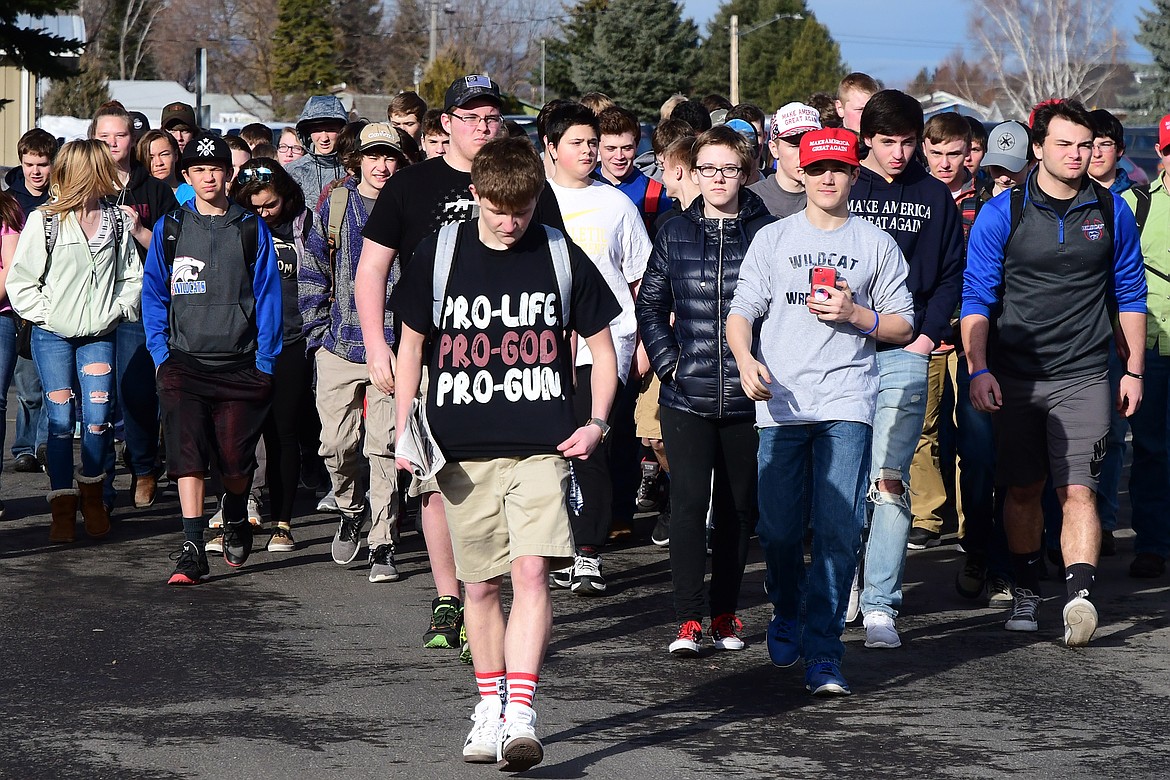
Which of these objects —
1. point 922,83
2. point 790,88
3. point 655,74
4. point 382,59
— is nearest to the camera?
point 655,74

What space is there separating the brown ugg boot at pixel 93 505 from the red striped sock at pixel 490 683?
4.69m

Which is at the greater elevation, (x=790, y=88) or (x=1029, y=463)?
(x=790, y=88)

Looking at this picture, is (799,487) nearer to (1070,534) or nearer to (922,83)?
(1070,534)

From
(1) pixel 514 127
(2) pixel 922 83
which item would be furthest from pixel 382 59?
(1) pixel 514 127

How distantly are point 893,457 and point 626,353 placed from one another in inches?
61.5

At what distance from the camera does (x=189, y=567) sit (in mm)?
8148

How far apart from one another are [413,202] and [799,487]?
2004 mm

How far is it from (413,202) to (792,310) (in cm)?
170

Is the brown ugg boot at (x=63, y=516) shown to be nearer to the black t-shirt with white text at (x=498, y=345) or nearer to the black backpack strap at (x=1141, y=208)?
the black t-shirt with white text at (x=498, y=345)

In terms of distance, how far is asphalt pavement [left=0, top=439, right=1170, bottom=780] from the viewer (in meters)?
5.27

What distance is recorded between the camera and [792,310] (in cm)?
613

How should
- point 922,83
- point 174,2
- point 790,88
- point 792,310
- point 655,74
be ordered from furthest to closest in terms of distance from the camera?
1. point 922,83
2. point 174,2
3. point 790,88
4. point 655,74
5. point 792,310

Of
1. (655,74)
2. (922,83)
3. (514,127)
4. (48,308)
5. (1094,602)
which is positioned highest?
→ (922,83)

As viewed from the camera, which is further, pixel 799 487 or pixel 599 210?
pixel 599 210
